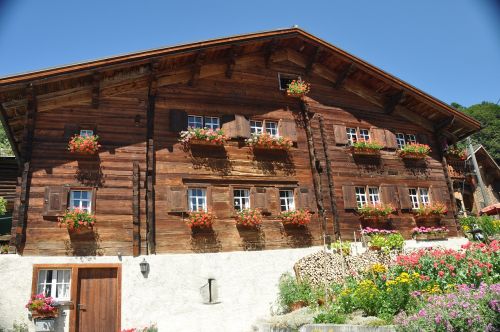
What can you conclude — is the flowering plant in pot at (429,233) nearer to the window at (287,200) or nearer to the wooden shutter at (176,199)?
the window at (287,200)

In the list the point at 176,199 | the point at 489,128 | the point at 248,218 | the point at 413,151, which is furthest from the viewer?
the point at 489,128

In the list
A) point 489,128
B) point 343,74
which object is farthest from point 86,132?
point 489,128

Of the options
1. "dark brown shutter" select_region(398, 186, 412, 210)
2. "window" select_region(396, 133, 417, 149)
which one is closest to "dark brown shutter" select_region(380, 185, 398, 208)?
"dark brown shutter" select_region(398, 186, 412, 210)

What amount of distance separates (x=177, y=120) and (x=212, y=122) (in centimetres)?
143

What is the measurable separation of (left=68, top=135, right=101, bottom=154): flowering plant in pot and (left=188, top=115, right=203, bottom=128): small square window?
3.49 meters

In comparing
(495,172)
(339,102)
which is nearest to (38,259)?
(339,102)

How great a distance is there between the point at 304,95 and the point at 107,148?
830cm

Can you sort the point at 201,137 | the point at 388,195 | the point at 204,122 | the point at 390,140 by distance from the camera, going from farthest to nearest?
1. the point at 390,140
2. the point at 388,195
3. the point at 204,122
4. the point at 201,137

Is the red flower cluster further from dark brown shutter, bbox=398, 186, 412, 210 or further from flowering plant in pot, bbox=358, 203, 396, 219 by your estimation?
dark brown shutter, bbox=398, 186, 412, 210

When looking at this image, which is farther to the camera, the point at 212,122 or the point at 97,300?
the point at 212,122

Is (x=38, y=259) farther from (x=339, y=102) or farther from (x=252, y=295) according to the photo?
(x=339, y=102)

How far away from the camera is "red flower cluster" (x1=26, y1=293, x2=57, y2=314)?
1093 centimetres

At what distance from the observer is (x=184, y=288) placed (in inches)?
504

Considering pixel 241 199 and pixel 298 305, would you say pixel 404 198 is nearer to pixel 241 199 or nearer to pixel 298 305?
pixel 298 305
